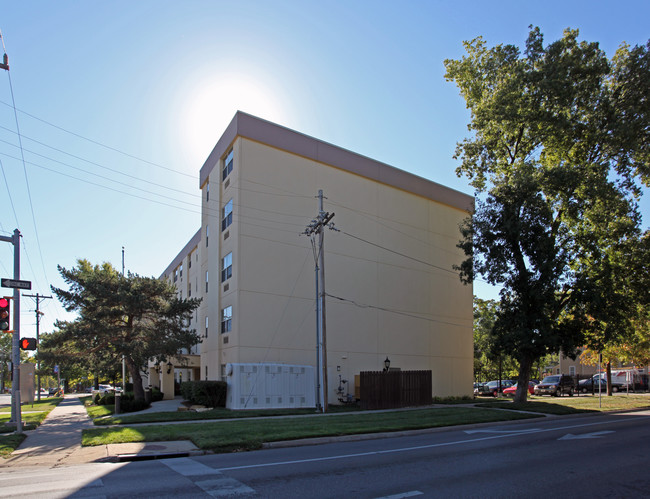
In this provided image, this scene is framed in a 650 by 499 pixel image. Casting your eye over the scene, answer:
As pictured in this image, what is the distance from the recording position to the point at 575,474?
27.6ft

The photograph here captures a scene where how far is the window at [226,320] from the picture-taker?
86.7 ft

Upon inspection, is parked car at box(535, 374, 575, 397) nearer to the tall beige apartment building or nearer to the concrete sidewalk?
the tall beige apartment building

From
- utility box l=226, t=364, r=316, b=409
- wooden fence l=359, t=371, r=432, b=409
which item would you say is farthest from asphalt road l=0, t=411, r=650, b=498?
utility box l=226, t=364, r=316, b=409

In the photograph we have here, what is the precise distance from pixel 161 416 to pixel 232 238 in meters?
10.3

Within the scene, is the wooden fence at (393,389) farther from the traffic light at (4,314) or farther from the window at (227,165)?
the traffic light at (4,314)

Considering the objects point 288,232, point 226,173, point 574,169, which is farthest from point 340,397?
point 574,169

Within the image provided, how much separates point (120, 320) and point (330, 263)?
1256 cm

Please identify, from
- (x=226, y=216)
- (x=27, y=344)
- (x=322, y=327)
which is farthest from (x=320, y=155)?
(x=27, y=344)

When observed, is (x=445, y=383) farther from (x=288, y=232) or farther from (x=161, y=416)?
(x=161, y=416)

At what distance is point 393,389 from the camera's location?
24.7 meters

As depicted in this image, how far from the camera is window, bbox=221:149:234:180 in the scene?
1105 inches

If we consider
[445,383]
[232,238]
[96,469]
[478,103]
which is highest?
[478,103]

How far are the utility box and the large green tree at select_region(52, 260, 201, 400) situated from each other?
592 centimetres

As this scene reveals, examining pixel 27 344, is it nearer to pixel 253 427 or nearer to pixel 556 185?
pixel 253 427
